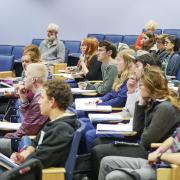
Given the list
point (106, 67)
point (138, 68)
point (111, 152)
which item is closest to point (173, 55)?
point (106, 67)

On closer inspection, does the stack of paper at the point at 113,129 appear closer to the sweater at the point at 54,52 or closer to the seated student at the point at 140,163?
the seated student at the point at 140,163

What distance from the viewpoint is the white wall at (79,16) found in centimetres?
1002

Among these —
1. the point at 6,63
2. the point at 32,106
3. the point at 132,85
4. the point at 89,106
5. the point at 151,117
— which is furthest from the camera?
the point at 6,63

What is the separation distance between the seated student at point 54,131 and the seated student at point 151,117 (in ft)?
1.75

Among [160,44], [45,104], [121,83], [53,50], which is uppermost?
[160,44]

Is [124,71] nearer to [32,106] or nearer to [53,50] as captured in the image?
[32,106]

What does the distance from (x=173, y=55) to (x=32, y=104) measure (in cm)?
300

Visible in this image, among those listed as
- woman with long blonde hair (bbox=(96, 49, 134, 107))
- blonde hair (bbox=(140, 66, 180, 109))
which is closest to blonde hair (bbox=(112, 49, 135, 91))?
woman with long blonde hair (bbox=(96, 49, 134, 107))

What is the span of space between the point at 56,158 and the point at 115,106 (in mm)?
1848

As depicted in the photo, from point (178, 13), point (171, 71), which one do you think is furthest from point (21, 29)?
point (171, 71)

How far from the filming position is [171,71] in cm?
579

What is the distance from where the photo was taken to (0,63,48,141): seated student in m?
3.29

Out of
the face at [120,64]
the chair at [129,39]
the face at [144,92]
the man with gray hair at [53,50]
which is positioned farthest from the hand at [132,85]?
the chair at [129,39]

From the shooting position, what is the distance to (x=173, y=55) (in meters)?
5.82
